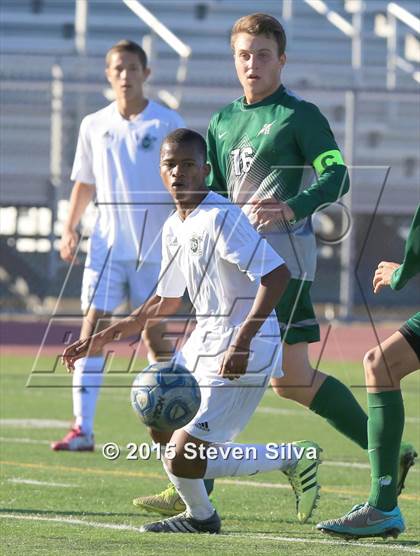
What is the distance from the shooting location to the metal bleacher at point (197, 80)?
1792 centimetres

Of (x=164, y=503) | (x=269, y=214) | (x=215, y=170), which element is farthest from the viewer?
(x=215, y=170)

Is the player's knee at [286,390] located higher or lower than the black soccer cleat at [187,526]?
higher

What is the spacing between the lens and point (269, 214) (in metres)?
6.09

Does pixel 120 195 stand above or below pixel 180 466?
above

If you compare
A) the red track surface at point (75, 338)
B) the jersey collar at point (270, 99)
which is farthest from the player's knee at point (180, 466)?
the red track surface at point (75, 338)

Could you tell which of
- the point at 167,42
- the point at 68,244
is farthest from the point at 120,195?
the point at 167,42

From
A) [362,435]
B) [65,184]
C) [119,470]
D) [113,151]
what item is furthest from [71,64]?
[362,435]

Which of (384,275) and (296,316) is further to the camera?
(296,316)

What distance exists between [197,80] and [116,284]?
11.4 metres

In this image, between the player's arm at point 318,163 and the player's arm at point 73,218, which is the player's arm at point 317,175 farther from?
the player's arm at point 73,218

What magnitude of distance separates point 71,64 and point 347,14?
266 inches

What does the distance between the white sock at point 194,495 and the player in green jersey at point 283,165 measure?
1.62 feet

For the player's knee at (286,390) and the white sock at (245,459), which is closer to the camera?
the white sock at (245,459)

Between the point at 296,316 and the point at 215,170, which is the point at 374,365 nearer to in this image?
the point at 296,316
